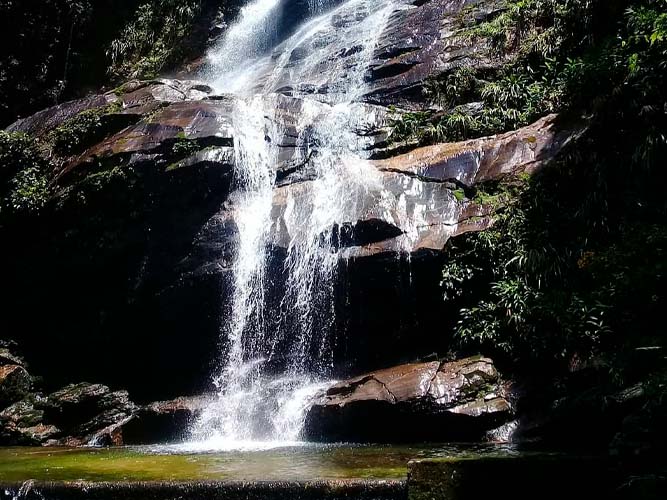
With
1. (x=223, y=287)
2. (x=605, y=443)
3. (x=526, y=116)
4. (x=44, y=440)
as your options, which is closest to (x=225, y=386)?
(x=223, y=287)

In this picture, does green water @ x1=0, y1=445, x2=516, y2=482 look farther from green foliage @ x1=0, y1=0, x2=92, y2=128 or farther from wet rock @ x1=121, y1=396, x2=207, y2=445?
green foliage @ x1=0, y1=0, x2=92, y2=128

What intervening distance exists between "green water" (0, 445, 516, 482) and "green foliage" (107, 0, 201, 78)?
55.1 ft

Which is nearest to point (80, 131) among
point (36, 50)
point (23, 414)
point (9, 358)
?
point (9, 358)

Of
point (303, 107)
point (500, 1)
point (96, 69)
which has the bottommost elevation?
point (303, 107)

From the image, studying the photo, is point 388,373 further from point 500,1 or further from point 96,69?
point 96,69

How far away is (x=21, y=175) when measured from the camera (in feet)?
44.7

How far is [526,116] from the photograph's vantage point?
11.9 metres

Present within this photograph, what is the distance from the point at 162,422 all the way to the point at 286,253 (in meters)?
3.56

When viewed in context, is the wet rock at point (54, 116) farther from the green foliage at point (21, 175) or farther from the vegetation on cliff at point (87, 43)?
the vegetation on cliff at point (87, 43)

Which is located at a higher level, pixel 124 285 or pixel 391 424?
pixel 124 285

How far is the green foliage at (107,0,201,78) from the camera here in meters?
21.7

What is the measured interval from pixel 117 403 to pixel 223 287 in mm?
2883

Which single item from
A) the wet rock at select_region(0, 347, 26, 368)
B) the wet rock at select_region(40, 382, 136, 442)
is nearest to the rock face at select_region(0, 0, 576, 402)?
the wet rock at select_region(0, 347, 26, 368)

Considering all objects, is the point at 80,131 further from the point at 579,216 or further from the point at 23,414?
the point at 579,216
